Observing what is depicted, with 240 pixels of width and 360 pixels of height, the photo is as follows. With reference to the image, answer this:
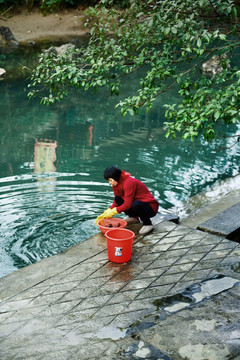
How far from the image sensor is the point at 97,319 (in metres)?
3.78

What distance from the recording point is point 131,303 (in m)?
4.03

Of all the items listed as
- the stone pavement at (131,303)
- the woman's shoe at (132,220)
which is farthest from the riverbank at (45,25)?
the stone pavement at (131,303)

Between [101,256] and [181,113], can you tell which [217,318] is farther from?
[181,113]

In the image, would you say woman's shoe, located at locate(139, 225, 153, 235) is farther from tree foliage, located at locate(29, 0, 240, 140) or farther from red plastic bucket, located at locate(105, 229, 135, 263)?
tree foliage, located at locate(29, 0, 240, 140)

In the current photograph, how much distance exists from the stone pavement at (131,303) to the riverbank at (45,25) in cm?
2079

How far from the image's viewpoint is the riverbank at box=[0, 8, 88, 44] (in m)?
24.5

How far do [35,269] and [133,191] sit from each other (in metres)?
1.46

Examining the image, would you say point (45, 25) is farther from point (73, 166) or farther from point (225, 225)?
point (225, 225)

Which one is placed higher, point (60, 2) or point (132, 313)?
point (60, 2)

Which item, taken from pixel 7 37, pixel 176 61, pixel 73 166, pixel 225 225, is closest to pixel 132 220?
pixel 225 225

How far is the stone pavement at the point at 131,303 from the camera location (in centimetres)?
333

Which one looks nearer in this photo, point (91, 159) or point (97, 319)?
point (97, 319)

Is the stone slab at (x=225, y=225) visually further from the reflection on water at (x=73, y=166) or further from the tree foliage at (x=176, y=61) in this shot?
the reflection on water at (x=73, y=166)

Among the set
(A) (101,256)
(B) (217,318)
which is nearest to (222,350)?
(B) (217,318)
